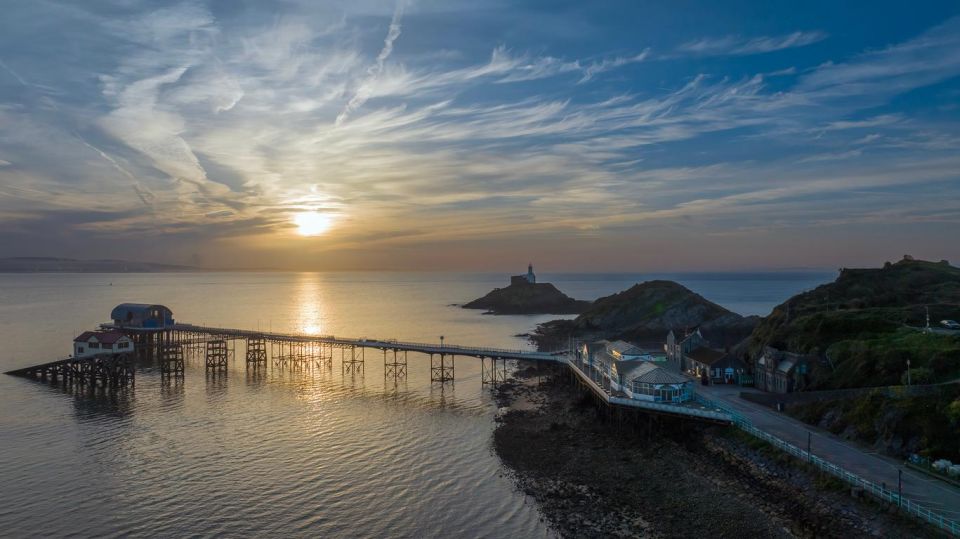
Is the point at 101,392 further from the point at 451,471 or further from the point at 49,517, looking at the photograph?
the point at 451,471

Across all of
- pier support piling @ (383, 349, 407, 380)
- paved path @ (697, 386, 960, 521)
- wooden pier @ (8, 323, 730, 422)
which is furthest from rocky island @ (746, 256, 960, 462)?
pier support piling @ (383, 349, 407, 380)

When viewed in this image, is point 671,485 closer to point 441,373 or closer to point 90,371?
point 441,373

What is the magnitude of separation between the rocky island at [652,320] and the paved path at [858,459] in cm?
6192

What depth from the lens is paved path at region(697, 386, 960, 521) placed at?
29391 millimetres

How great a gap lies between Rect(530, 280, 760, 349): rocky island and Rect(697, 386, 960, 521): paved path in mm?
61920

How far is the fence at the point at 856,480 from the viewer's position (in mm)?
26750

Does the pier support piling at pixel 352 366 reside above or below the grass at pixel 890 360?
below

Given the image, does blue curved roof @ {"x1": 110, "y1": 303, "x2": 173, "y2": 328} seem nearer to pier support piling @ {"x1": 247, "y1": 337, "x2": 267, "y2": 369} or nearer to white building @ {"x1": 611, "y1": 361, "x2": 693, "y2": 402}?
pier support piling @ {"x1": 247, "y1": 337, "x2": 267, "y2": 369}

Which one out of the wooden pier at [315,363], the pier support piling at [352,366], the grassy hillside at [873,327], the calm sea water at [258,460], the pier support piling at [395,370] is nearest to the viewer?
the calm sea water at [258,460]

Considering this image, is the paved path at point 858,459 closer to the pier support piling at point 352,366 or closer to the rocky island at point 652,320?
the pier support piling at point 352,366

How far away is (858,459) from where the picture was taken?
117 feet

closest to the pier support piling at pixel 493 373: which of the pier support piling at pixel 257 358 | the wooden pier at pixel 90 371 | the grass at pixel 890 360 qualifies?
the pier support piling at pixel 257 358

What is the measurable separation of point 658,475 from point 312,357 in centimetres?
7002

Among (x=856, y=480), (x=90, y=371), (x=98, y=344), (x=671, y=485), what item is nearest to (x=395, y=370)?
(x=90, y=371)
